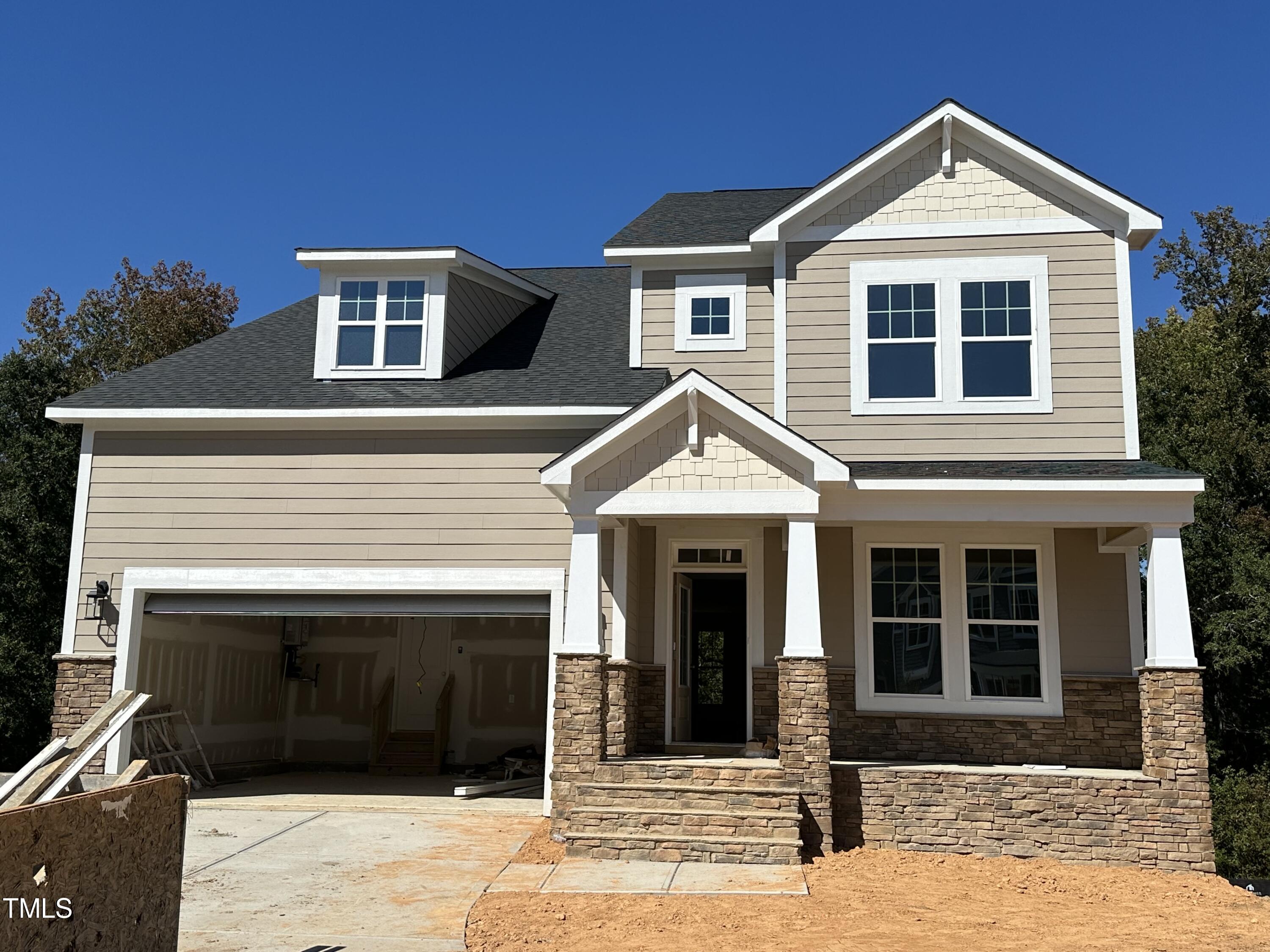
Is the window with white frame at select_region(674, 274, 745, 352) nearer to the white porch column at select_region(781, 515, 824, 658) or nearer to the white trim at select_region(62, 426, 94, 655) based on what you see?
the white porch column at select_region(781, 515, 824, 658)

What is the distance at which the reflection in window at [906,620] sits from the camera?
42.6 feet

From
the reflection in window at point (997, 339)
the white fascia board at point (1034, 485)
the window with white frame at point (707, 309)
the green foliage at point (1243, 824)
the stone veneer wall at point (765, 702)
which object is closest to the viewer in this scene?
the white fascia board at point (1034, 485)

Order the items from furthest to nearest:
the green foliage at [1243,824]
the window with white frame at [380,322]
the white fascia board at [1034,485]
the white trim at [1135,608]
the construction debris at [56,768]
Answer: the green foliage at [1243,824]
the window with white frame at [380,322]
the white trim at [1135,608]
the white fascia board at [1034,485]
the construction debris at [56,768]

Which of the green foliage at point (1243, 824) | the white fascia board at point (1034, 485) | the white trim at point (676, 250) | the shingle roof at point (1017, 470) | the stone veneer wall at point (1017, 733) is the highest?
the white trim at point (676, 250)

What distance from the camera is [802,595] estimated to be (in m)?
11.0

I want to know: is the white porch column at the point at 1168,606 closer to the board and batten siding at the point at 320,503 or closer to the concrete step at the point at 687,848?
the concrete step at the point at 687,848

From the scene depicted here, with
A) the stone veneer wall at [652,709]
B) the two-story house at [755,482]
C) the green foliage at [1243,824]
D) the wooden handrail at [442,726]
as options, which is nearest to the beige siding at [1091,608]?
the two-story house at [755,482]

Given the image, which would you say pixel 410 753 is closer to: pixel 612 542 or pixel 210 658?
pixel 210 658

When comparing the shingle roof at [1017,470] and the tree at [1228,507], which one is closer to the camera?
the shingle roof at [1017,470]

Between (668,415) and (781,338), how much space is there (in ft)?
9.21

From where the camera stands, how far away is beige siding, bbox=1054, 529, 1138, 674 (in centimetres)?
1277

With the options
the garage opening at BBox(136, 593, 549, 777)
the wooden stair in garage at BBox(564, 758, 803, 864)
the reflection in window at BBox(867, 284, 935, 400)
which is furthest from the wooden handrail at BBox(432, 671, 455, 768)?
the reflection in window at BBox(867, 284, 935, 400)

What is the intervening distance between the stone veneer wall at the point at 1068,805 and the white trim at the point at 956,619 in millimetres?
1620

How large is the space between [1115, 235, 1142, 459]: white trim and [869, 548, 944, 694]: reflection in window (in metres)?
2.49
